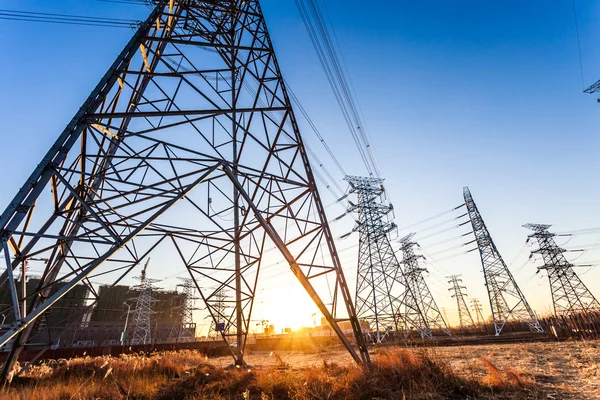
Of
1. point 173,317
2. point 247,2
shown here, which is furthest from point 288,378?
point 173,317

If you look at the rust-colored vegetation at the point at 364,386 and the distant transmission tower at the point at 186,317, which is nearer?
the rust-colored vegetation at the point at 364,386

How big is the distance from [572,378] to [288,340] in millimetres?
28322

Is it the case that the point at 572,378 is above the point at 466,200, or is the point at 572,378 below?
below

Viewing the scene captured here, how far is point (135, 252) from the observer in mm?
7969

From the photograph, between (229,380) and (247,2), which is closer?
(229,380)

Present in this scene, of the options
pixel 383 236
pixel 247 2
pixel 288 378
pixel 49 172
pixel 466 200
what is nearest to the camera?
pixel 49 172

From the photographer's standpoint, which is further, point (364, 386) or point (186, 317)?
point (186, 317)

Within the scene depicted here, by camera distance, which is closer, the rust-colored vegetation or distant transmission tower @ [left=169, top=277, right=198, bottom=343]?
the rust-colored vegetation

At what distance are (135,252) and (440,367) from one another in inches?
336

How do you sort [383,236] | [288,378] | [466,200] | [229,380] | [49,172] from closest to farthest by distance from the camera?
1. [49,172]
2. [288,378]
3. [229,380]
4. [383,236]
5. [466,200]

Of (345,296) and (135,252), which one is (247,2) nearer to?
(135,252)

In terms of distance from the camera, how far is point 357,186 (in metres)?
26.1

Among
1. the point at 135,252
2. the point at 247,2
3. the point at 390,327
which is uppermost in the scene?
the point at 247,2

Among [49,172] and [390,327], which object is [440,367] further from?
[390,327]
